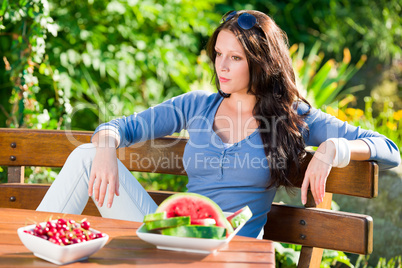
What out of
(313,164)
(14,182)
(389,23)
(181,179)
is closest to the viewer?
(313,164)

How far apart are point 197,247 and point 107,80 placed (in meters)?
3.96

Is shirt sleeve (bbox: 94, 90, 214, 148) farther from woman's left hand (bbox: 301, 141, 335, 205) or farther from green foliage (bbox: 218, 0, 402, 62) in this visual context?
green foliage (bbox: 218, 0, 402, 62)

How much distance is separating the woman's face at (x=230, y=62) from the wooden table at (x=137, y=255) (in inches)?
36.1

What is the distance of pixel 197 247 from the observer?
4.93 feet

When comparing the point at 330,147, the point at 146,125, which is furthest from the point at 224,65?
the point at 330,147

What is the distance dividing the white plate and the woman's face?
1003mm

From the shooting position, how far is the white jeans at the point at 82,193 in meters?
2.10

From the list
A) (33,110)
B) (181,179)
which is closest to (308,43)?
(181,179)

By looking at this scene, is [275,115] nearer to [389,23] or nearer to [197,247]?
[197,247]

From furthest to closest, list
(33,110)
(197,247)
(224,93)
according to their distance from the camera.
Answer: (33,110) → (224,93) → (197,247)

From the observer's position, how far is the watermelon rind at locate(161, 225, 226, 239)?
1496mm

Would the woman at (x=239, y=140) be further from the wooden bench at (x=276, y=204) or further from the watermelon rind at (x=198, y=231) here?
the watermelon rind at (x=198, y=231)

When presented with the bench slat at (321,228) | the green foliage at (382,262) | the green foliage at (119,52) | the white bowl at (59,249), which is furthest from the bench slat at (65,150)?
the green foliage at (119,52)

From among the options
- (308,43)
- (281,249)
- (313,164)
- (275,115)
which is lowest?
(281,249)
